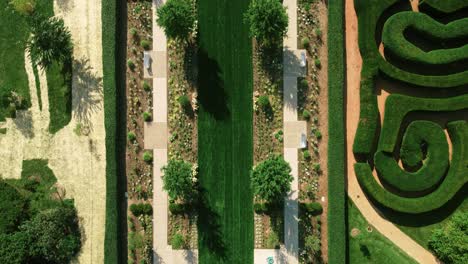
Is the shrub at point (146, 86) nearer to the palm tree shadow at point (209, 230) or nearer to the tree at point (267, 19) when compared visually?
the palm tree shadow at point (209, 230)

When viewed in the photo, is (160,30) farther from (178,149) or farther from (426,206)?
(426,206)

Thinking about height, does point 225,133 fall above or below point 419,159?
above

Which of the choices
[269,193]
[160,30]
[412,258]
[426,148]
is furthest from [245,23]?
[412,258]

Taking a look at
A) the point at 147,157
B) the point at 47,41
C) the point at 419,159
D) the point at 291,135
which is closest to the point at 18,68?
the point at 47,41

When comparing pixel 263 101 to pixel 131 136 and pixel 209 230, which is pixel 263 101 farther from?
pixel 209 230

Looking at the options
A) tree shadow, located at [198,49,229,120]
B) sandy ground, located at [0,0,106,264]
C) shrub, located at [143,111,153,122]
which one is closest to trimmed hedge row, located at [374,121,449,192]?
tree shadow, located at [198,49,229,120]

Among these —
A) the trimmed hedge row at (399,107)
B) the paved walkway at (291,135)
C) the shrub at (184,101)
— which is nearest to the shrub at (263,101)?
the paved walkway at (291,135)
